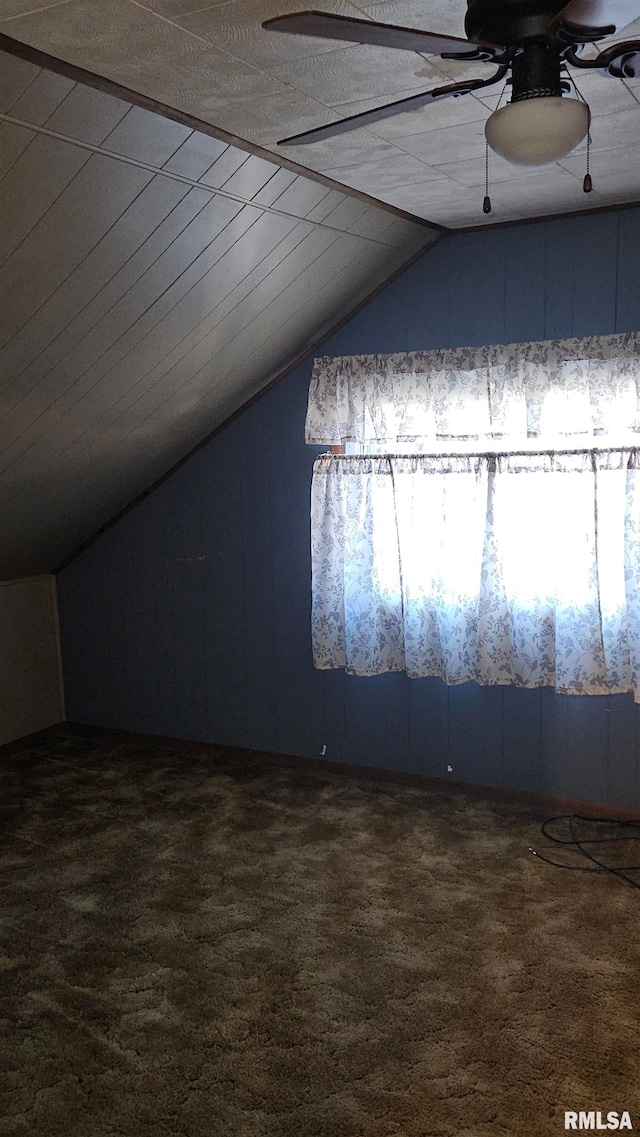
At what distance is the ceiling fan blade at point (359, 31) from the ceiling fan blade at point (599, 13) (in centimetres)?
18

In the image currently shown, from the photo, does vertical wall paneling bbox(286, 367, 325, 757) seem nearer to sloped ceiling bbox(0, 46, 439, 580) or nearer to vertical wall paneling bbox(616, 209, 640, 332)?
sloped ceiling bbox(0, 46, 439, 580)

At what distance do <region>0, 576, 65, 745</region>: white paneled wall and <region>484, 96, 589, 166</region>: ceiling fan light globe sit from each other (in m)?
3.90

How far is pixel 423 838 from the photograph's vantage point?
3.67 meters

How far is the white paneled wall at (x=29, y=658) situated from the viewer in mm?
4920

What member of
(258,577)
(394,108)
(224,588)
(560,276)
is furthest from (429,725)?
(394,108)

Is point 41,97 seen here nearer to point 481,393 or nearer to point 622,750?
point 481,393

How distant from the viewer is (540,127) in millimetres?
1618

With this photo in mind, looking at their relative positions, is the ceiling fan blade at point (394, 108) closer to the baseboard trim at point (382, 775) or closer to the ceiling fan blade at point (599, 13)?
the ceiling fan blade at point (599, 13)

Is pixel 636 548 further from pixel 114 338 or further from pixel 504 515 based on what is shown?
pixel 114 338

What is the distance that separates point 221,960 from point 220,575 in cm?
222

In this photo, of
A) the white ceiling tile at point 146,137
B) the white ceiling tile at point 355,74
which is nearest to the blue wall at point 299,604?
the white ceiling tile at point 355,74

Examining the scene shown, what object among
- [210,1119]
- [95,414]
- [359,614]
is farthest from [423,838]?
[95,414]

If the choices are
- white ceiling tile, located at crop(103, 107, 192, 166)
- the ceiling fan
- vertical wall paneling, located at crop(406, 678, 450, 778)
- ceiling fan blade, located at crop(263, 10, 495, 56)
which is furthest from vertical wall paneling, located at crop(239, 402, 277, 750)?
ceiling fan blade, located at crop(263, 10, 495, 56)

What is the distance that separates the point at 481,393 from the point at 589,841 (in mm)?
1859
